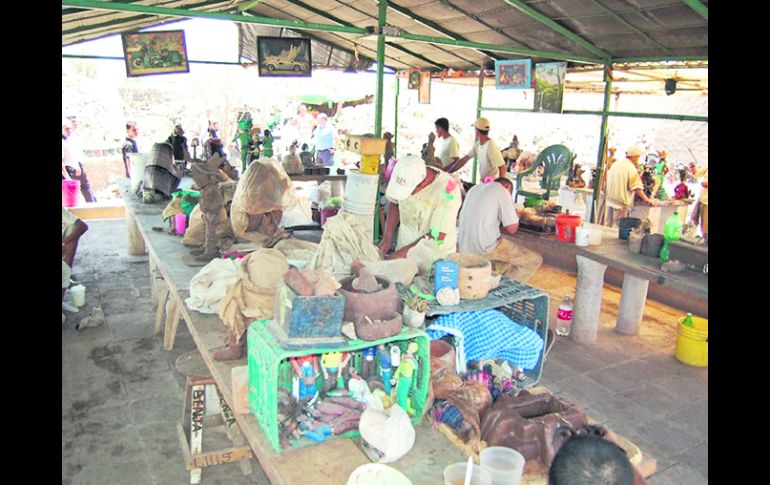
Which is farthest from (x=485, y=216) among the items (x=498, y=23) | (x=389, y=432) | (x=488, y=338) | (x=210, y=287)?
(x=498, y=23)

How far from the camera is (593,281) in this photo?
204 inches

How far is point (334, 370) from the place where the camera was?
91.4 inches

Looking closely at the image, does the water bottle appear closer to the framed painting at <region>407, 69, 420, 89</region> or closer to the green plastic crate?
the green plastic crate

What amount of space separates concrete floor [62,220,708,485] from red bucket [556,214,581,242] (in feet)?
3.27

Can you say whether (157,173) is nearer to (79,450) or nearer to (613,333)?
(79,450)

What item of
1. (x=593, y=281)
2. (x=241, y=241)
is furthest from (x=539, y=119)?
(x=241, y=241)

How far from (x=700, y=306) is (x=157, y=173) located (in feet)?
20.3

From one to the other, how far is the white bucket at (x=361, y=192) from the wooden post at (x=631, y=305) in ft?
8.75

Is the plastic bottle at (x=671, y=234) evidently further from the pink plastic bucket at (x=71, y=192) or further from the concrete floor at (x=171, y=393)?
the pink plastic bucket at (x=71, y=192)

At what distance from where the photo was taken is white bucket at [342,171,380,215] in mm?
5922

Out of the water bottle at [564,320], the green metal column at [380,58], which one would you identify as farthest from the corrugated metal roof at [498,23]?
the water bottle at [564,320]

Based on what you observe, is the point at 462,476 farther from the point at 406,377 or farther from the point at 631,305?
the point at 631,305

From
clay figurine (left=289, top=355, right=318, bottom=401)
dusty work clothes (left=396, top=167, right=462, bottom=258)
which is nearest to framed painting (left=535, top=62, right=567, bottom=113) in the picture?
dusty work clothes (left=396, top=167, right=462, bottom=258)

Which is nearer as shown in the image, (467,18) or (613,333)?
(613,333)
